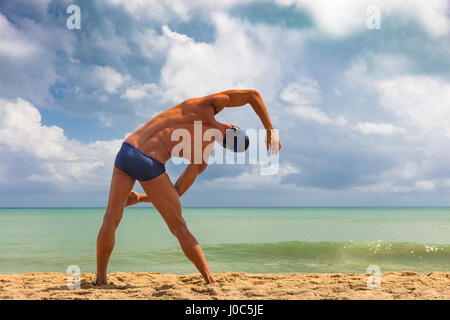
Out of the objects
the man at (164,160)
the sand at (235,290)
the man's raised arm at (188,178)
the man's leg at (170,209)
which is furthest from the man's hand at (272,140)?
the sand at (235,290)

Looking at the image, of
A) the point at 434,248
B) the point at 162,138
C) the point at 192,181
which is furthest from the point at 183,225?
the point at 434,248

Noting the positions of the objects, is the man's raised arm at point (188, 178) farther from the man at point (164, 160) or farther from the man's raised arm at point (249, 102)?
the man's raised arm at point (249, 102)

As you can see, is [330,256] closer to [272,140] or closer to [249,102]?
[272,140]

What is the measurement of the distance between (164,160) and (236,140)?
2.34 ft

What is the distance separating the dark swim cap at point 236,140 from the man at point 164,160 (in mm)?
69

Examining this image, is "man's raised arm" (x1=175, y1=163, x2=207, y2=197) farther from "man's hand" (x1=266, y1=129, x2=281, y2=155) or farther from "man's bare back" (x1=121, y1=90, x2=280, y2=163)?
"man's hand" (x1=266, y1=129, x2=281, y2=155)

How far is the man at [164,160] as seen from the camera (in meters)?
3.56

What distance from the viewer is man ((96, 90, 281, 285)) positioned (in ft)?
11.7

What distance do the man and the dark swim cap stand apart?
0.07 meters

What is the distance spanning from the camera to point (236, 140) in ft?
12.3

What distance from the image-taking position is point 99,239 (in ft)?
12.2

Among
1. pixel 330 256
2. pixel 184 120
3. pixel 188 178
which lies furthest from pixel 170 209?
pixel 330 256
